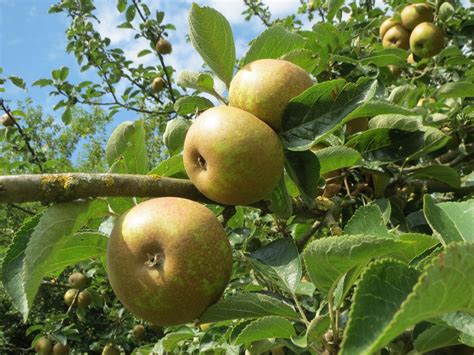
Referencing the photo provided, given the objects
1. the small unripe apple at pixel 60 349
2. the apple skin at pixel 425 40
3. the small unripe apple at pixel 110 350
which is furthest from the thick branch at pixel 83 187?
the small unripe apple at pixel 110 350

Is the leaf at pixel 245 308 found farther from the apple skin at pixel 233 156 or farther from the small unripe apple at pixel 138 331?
the small unripe apple at pixel 138 331

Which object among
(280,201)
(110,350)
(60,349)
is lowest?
(110,350)

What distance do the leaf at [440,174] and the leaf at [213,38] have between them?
2.49 feet

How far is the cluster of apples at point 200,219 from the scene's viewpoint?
85cm

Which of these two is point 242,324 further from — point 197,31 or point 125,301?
point 197,31

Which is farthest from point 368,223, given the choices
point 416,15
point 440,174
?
point 416,15

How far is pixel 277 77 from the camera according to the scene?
107 cm

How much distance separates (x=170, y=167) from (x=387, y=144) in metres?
0.67

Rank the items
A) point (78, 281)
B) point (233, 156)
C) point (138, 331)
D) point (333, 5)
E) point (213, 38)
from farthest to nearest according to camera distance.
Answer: point (138, 331) → point (78, 281) → point (333, 5) → point (213, 38) → point (233, 156)

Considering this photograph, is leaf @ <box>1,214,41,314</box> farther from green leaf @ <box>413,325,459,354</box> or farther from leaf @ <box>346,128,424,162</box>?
leaf @ <box>346,128,424,162</box>

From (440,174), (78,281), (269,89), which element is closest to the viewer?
(269,89)

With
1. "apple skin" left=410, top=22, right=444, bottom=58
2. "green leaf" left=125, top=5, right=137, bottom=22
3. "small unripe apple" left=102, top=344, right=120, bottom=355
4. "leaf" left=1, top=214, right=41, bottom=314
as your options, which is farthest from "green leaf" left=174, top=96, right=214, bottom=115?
"small unripe apple" left=102, top=344, right=120, bottom=355

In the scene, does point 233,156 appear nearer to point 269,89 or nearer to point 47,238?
point 269,89

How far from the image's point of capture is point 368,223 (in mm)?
898
